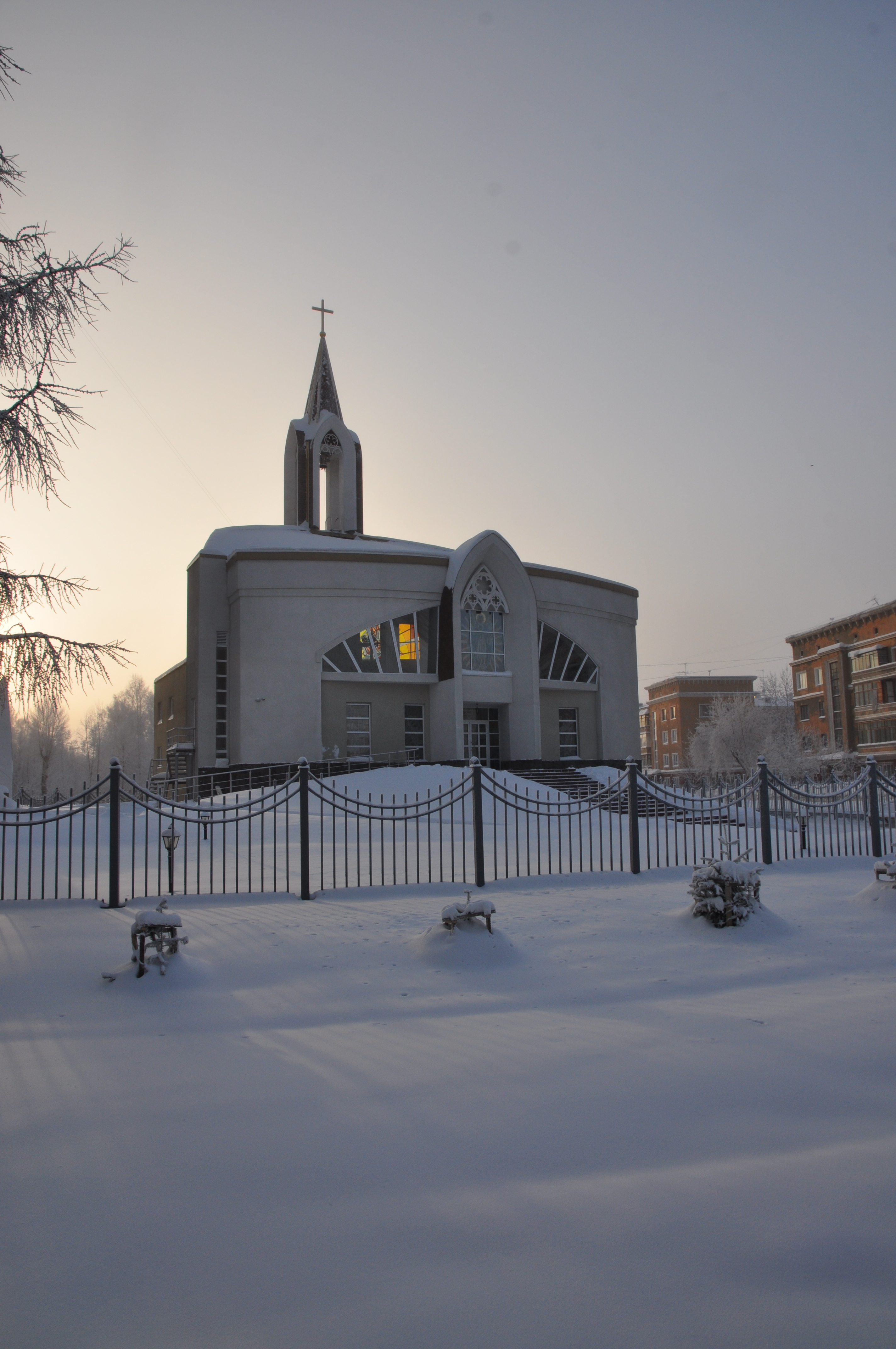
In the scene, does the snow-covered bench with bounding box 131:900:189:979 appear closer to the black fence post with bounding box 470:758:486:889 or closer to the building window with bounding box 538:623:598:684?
the black fence post with bounding box 470:758:486:889

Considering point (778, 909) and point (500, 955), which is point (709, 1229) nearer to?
point (500, 955)

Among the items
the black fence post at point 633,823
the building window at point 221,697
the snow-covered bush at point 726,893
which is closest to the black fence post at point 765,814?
the black fence post at point 633,823

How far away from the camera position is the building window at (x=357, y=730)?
1220 inches

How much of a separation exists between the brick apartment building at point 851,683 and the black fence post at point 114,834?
54.5m

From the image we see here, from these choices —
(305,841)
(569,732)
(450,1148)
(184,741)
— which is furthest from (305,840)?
(569,732)

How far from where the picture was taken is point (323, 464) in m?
37.2

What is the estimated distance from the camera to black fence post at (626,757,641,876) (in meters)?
11.0

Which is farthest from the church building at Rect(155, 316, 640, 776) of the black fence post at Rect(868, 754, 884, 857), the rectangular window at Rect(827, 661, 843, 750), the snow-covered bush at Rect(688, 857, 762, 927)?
the rectangular window at Rect(827, 661, 843, 750)

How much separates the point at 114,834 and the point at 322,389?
103 feet

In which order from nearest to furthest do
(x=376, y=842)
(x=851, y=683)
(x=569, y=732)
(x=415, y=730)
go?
(x=376, y=842) < (x=415, y=730) < (x=569, y=732) < (x=851, y=683)

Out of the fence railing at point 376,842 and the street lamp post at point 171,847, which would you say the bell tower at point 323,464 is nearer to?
the fence railing at point 376,842

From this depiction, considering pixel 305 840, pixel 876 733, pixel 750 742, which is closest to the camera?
pixel 305 840

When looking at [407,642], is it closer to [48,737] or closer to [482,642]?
[482,642]

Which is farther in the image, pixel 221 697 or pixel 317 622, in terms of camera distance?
pixel 221 697
